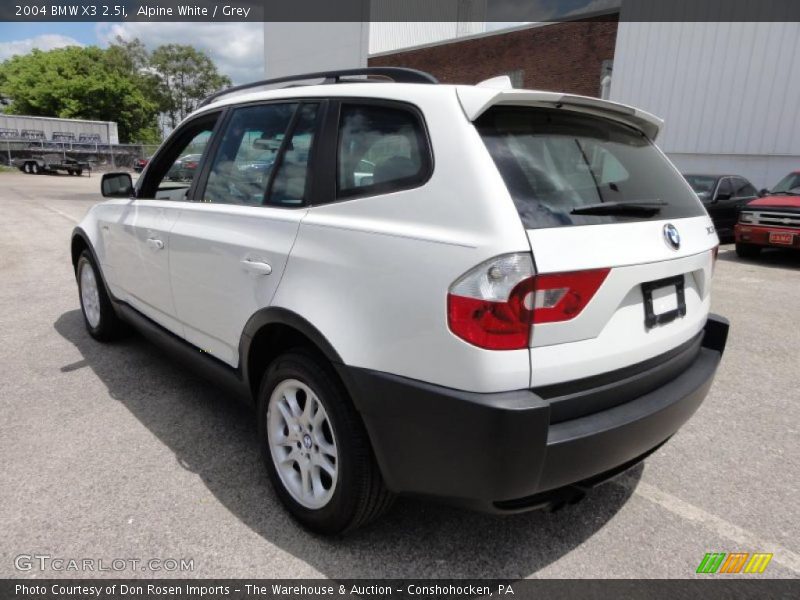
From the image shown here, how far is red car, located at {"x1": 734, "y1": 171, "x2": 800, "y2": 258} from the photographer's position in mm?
9172

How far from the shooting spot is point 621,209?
2.03m

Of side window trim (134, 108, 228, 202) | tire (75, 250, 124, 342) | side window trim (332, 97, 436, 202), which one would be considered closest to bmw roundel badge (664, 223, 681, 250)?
side window trim (332, 97, 436, 202)

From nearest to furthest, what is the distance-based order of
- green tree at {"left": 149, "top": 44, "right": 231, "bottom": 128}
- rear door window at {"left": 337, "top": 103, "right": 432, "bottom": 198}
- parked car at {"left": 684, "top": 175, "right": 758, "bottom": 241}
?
1. rear door window at {"left": 337, "top": 103, "right": 432, "bottom": 198}
2. parked car at {"left": 684, "top": 175, "right": 758, "bottom": 241}
3. green tree at {"left": 149, "top": 44, "right": 231, "bottom": 128}

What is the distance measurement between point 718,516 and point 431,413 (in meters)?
1.65

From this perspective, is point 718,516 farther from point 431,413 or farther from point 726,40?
point 726,40

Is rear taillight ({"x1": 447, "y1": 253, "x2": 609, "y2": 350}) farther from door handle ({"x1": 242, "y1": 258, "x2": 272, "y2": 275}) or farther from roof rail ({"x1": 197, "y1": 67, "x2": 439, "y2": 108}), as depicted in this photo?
door handle ({"x1": 242, "y1": 258, "x2": 272, "y2": 275})

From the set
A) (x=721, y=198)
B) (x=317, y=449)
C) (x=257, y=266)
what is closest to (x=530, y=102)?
(x=257, y=266)

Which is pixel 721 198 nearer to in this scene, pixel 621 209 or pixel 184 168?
pixel 621 209

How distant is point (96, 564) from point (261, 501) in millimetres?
680

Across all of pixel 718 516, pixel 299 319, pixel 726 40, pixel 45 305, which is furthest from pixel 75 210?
pixel 726 40

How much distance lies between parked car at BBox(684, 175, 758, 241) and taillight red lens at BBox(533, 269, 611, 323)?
429 inches

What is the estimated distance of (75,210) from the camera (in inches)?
606

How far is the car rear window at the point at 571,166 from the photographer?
188cm

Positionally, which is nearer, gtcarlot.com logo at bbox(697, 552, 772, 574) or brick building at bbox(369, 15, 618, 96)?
gtcarlot.com logo at bbox(697, 552, 772, 574)
